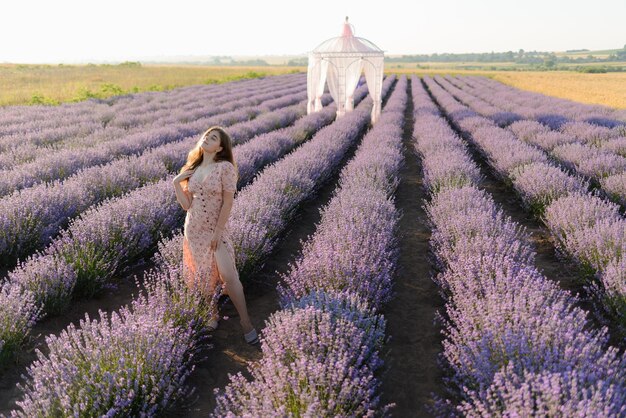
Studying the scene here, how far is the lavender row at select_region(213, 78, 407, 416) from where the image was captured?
1.87m

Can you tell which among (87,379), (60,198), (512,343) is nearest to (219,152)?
(87,379)

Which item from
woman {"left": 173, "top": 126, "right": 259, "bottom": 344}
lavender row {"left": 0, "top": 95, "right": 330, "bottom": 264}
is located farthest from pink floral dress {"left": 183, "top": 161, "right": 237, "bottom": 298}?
lavender row {"left": 0, "top": 95, "right": 330, "bottom": 264}

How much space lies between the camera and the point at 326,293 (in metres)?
2.69

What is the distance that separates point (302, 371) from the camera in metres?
1.92

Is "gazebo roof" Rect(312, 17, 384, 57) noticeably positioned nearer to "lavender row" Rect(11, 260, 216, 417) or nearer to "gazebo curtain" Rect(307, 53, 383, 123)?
"gazebo curtain" Rect(307, 53, 383, 123)

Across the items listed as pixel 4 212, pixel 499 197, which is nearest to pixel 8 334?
pixel 4 212

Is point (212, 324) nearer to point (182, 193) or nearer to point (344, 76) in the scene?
point (182, 193)

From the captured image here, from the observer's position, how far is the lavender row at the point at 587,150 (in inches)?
215

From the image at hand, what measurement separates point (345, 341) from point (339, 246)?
109 centimetres

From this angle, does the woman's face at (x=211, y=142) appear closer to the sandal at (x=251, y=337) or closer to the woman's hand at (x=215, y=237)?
the woman's hand at (x=215, y=237)

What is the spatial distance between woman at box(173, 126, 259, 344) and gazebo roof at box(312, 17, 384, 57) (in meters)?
10.4

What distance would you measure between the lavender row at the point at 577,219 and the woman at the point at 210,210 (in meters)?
2.47

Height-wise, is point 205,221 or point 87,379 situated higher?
point 205,221

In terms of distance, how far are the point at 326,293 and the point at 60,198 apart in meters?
3.18
